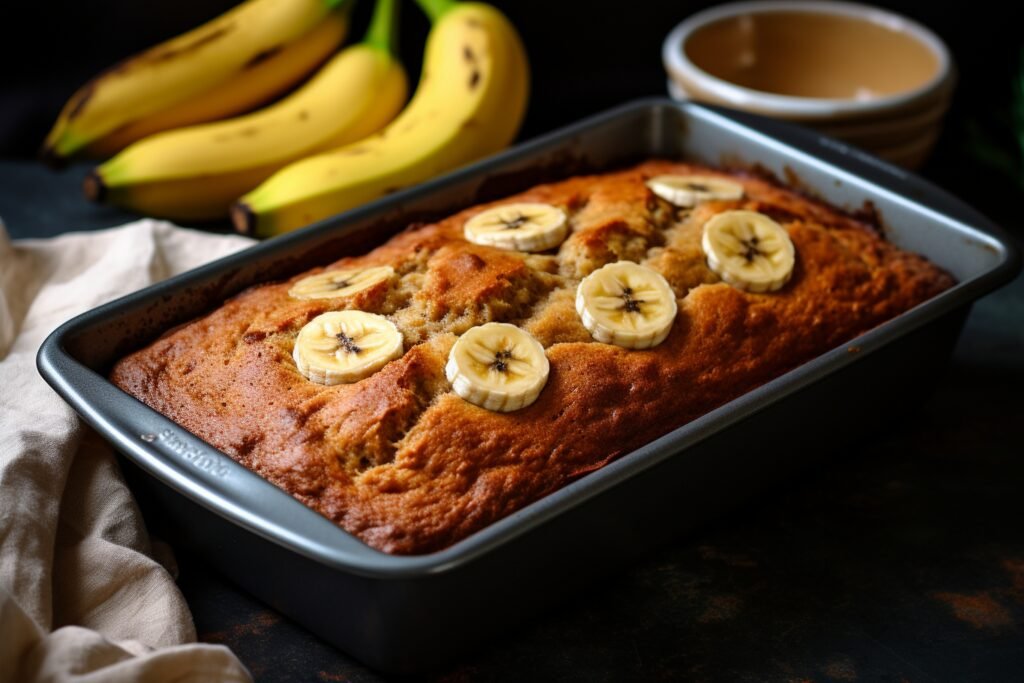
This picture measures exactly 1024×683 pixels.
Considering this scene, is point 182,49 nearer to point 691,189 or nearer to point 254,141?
point 254,141

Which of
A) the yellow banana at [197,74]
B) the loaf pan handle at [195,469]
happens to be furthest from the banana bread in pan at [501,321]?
the yellow banana at [197,74]

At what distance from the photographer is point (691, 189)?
2197 millimetres

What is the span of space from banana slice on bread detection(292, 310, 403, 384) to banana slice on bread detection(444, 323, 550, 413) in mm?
104

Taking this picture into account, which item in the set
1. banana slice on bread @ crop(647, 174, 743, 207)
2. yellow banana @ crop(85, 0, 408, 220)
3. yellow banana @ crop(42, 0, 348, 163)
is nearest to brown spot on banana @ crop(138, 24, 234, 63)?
yellow banana @ crop(42, 0, 348, 163)

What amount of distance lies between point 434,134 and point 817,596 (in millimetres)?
1262

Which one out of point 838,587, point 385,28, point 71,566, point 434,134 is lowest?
point 838,587

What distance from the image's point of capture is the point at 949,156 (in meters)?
3.07

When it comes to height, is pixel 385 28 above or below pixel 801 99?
above

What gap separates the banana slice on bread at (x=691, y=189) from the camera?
2176mm

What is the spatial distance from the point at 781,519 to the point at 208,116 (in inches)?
64.4

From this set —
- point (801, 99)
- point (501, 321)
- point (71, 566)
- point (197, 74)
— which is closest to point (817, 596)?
point (501, 321)

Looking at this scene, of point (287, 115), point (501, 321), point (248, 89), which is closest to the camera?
point (501, 321)

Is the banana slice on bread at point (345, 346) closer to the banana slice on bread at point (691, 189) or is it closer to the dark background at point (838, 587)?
the dark background at point (838, 587)

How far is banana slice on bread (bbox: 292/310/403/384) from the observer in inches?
67.9
